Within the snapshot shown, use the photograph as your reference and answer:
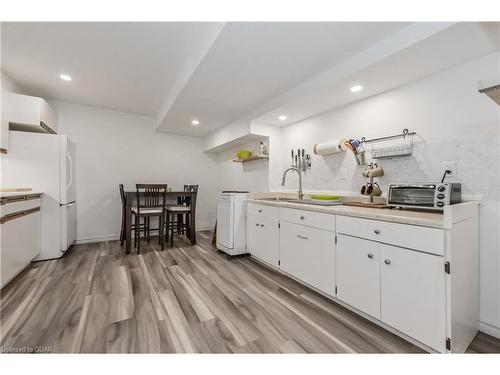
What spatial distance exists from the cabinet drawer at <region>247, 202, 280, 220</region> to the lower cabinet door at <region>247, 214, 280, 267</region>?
4cm

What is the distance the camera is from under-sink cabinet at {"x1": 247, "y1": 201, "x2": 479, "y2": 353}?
1.15 meters

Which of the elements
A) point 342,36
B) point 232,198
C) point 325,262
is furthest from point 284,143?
point 325,262

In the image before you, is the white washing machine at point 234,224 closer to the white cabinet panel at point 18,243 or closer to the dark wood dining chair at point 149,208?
the dark wood dining chair at point 149,208

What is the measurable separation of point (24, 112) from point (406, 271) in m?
4.08

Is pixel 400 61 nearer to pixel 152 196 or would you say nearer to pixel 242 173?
pixel 242 173

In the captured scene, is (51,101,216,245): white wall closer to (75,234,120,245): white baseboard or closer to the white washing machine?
(75,234,120,245): white baseboard

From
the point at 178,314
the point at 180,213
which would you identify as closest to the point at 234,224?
the point at 180,213

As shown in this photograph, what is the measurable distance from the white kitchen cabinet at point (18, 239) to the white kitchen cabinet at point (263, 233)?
7.64 ft

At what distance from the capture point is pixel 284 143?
3303 millimetres

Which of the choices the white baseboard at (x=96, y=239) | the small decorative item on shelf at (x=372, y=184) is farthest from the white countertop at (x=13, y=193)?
the small decorative item on shelf at (x=372, y=184)

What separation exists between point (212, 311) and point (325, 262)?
0.95 m

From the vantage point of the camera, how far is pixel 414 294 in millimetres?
1241

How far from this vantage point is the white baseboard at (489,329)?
138 centimetres
